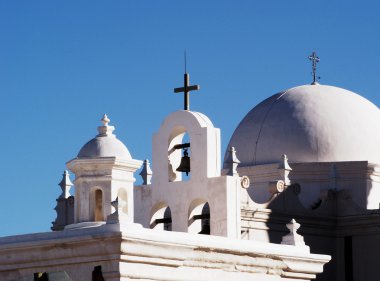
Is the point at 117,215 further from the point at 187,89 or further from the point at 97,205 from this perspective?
the point at 187,89

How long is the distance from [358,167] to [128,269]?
20.7 meters

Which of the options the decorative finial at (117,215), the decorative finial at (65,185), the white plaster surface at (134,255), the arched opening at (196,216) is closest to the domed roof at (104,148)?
the decorative finial at (117,215)

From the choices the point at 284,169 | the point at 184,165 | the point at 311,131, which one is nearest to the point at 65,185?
the point at 284,169

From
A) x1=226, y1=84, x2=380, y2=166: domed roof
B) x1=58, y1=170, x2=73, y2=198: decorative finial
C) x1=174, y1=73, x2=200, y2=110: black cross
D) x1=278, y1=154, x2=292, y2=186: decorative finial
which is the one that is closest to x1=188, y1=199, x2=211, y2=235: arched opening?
x1=174, y1=73, x2=200, y2=110: black cross

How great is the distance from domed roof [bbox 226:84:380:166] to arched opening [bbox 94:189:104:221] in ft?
61.5

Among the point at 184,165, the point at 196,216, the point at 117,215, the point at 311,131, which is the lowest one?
the point at 117,215

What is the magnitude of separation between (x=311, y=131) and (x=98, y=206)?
19.3 meters

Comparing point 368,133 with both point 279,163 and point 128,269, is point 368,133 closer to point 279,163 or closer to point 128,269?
point 279,163

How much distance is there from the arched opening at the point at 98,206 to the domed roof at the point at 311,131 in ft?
61.5

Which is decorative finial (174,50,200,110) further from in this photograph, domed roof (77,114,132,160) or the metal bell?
domed roof (77,114,132,160)

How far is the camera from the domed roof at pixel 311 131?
41594 mm

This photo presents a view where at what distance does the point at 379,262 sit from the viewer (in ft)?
128

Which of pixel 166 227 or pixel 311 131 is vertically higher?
pixel 311 131

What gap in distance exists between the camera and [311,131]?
41.8m
